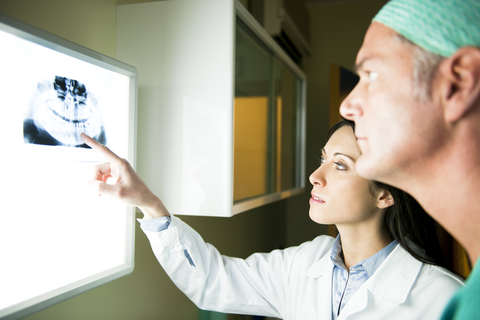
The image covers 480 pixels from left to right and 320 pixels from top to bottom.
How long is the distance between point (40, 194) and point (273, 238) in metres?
2.47

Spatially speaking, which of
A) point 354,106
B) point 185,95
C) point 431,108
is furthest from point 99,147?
point 431,108

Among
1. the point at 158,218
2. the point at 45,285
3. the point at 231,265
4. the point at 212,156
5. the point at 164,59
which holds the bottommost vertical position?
the point at 231,265

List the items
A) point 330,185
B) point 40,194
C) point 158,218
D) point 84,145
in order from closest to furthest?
point 40,194 → point 84,145 → point 158,218 → point 330,185

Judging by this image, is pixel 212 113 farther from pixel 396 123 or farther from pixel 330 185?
pixel 396 123

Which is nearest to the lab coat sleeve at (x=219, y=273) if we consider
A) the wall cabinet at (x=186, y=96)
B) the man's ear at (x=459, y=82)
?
the wall cabinet at (x=186, y=96)

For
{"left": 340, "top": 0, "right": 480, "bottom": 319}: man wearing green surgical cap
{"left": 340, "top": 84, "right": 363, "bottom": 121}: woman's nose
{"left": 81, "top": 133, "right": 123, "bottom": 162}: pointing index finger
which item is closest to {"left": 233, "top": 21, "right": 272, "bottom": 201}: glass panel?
{"left": 81, "top": 133, "right": 123, "bottom": 162}: pointing index finger

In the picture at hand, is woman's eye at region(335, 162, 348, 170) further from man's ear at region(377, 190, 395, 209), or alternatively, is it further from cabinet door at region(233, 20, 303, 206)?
cabinet door at region(233, 20, 303, 206)

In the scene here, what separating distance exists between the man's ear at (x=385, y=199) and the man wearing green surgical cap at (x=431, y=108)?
0.59 m

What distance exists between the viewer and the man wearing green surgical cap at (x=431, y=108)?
52 centimetres

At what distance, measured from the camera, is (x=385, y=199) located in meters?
1.19

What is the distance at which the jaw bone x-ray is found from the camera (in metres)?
0.75

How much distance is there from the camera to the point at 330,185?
3.95 ft

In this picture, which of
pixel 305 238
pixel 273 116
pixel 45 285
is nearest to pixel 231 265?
pixel 45 285

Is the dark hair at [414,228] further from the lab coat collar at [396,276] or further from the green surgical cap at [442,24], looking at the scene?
the green surgical cap at [442,24]
